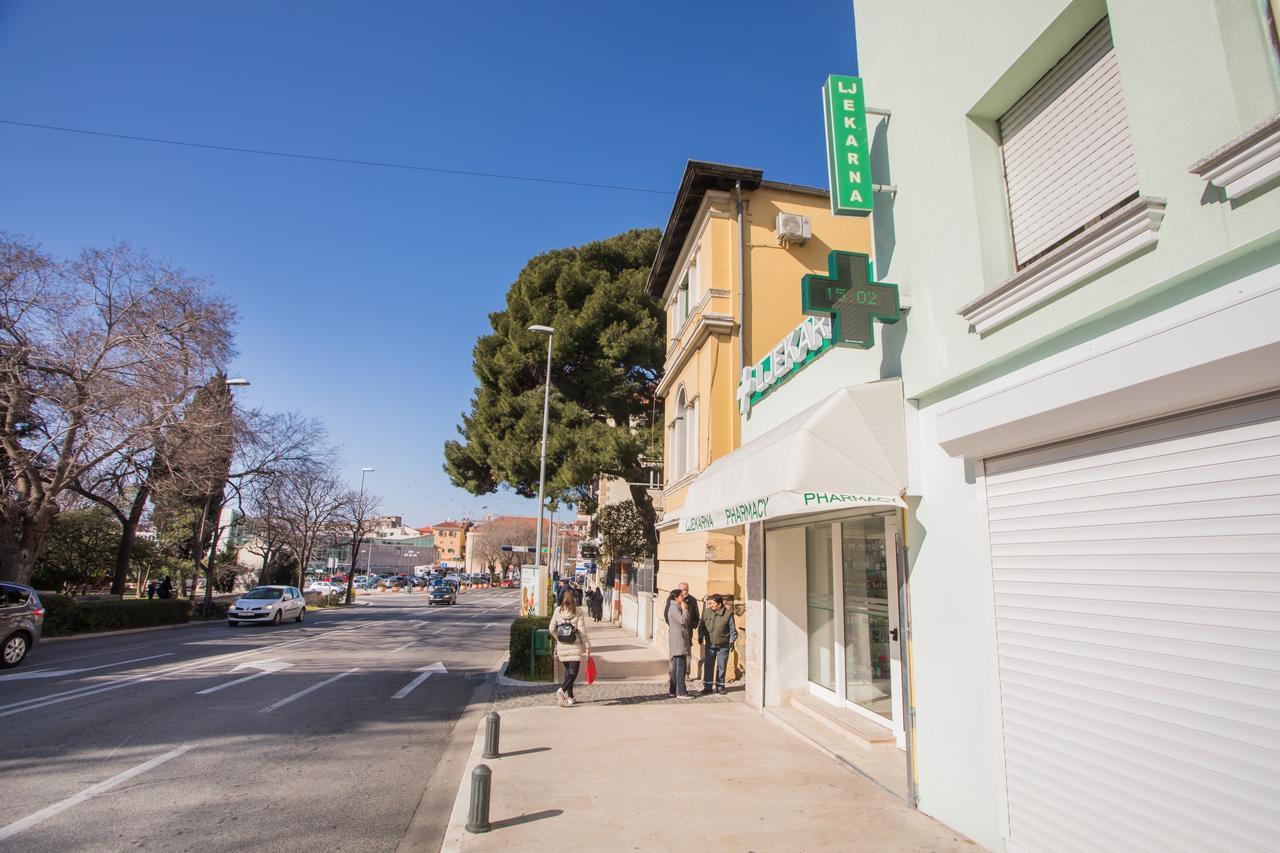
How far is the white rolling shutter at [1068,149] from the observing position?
4145mm

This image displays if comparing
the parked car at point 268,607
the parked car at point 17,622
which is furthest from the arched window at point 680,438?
the parked car at point 268,607

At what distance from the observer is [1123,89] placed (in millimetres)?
3789

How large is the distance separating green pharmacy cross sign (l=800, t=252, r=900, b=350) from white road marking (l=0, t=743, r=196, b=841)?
7458mm

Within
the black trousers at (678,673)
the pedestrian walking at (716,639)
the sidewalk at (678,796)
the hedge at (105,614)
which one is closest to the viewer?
the sidewalk at (678,796)

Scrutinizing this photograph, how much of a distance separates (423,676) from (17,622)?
26.8 feet

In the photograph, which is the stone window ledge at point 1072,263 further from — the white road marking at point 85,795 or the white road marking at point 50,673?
the white road marking at point 50,673

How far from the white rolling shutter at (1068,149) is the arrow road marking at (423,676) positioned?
35.4 ft

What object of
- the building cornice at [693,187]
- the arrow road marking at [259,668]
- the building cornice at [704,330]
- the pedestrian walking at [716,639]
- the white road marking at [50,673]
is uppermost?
the building cornice at [693,187]

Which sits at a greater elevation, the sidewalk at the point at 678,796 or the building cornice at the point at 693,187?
the building cornice at the point at 693,187

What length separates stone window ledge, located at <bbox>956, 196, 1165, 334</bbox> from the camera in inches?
136

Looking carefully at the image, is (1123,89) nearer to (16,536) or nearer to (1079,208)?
(1079,208)

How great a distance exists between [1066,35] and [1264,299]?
101 inches

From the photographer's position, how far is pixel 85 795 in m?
5.56

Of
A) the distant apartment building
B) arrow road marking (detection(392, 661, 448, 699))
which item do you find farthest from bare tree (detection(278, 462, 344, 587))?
the distant apartment building
